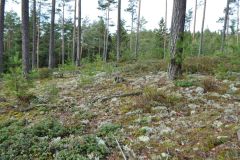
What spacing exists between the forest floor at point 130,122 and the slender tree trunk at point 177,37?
400mm

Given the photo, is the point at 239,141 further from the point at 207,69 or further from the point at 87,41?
the point at 87,41

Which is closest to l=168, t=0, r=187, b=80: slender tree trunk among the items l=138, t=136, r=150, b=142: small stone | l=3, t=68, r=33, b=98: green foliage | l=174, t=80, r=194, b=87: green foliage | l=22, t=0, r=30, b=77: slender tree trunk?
l=174, t=80, r=194, b=87: green foliage

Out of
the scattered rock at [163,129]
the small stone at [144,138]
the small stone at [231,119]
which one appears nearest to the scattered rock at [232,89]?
the small stone at [231,119]

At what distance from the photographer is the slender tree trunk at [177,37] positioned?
932 cm

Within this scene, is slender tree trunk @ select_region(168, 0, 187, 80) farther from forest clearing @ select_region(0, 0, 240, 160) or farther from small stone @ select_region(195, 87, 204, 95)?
small stone @ select_region(195, 87, 204, 95)

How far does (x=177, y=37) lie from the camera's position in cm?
934

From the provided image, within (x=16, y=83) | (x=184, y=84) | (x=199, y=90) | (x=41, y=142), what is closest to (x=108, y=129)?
(x=41, y=142)

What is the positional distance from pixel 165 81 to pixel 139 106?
2414 mm

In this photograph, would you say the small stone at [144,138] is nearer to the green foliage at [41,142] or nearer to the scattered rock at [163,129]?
the scattered rock at [163,129]

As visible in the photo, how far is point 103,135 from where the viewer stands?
613 cm

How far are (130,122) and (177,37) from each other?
391cm

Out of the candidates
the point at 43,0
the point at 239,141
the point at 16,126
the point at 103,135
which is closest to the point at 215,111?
the point at 239,141

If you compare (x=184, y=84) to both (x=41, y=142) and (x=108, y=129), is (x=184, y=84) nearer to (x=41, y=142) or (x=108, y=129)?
(x=108, y=129)

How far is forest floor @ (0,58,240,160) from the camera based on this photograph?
5320 mm
